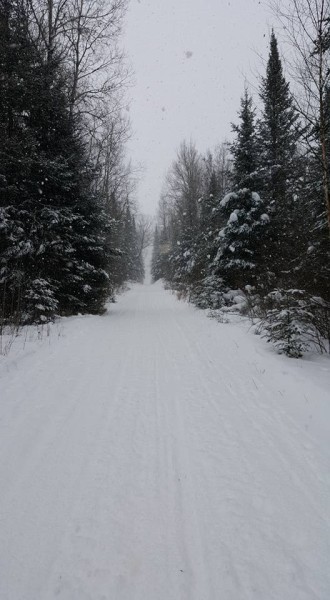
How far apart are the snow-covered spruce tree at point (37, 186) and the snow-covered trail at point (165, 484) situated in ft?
12.6

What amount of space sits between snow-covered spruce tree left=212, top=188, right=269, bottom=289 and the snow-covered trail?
20.4 ft

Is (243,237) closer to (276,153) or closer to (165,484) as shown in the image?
(276,153)

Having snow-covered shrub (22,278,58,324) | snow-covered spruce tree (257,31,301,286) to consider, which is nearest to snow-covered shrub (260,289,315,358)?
snow-covered spruce tree (257,31,301,286)

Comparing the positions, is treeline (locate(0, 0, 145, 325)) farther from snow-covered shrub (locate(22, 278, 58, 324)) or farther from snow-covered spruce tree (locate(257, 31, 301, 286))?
snow-covered spruce tree (locate(257, 31, 301, 286))

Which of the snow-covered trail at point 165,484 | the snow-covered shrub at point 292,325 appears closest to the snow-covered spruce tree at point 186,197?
the snow-covered shrub at point 292,325

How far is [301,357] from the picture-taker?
5.72 meters

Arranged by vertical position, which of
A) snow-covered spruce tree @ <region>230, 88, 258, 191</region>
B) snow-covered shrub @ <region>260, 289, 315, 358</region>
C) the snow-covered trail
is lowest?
the snow-covered trail

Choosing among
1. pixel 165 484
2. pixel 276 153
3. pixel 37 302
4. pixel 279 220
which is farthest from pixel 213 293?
pixel 165 484

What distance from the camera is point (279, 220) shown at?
10180 mm

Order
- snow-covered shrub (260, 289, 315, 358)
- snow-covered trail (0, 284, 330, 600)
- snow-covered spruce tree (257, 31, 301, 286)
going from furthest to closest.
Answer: snow-covered spruce tree (257, 31, 301, 286), snow-covered shrub (260, 289, 315, 358), snow-covered trail (0, 284, 330, 600)

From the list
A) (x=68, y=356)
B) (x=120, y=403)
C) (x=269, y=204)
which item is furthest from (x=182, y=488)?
(x=269, y=204)

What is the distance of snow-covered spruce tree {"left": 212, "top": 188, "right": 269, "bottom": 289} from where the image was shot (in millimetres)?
10531

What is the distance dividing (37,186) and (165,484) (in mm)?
9145

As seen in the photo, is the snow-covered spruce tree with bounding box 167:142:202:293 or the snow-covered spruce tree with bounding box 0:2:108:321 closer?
the snow-covered spruce tree with bounding box 0:2:108:321
